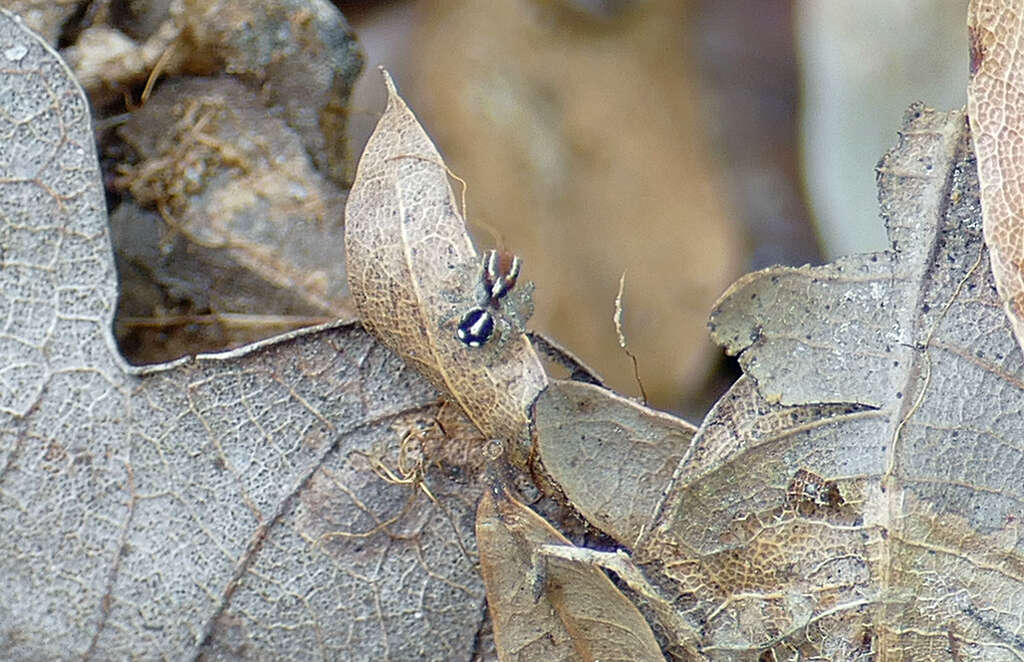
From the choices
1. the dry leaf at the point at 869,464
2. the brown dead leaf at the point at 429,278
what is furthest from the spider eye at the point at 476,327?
the dry leaf at the point at 869,464

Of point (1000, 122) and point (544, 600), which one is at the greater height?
point (1000, 122)

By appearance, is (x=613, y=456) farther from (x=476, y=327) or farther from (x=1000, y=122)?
(x=1000, y=122)

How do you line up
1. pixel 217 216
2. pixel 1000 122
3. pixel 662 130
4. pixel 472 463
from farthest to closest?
1. pixel 662 130
2. pixel 217 216
3. pixel 472 463
4. pixel 1000 122

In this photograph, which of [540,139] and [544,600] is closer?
[544,600]

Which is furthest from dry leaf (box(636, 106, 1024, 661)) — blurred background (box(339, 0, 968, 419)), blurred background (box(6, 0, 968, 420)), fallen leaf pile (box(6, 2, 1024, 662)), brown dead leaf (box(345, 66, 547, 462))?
blurred background (box(339, 0, 968, 419))

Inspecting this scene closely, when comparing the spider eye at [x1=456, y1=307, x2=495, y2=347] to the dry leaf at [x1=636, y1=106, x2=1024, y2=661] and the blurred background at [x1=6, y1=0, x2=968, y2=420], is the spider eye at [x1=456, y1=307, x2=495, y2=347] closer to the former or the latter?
the dry leaf at [x1=636, y1=106, x2=1024, y2=661]

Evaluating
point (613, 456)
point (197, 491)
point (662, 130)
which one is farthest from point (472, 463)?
point (662, 130)

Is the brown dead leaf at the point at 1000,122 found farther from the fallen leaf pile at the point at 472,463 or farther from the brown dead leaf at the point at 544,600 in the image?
the brown dead leaf at the point at 544,600
